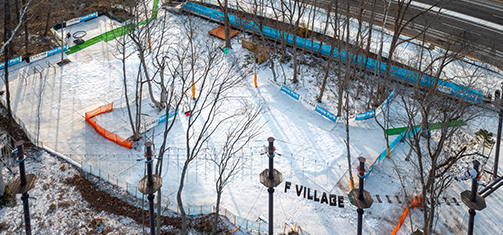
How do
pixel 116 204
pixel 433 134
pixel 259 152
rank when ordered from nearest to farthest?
pixel 116 204
pixel 259 152
pixel 433 134

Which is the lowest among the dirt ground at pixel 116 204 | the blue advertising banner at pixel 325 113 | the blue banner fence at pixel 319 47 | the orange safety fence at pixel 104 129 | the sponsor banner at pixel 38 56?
the dirt ground at pixel 116 204

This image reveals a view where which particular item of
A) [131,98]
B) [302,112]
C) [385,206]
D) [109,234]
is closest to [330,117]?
[302,112]

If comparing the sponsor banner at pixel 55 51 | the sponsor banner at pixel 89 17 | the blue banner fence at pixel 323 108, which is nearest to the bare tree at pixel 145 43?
the sponsor banner at pixel 55 51

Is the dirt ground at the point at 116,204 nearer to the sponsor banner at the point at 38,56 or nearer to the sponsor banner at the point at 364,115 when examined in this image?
the sponsor banner at the point at 38,56

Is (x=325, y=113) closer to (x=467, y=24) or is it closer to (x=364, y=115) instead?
(x=364, y=115)

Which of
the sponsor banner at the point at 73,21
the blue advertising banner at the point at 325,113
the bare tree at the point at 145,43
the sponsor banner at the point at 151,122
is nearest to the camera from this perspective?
the bare tree at the point at 145,43

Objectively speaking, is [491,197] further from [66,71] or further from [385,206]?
[66,71]

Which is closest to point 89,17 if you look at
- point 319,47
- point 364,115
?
point 319,47
